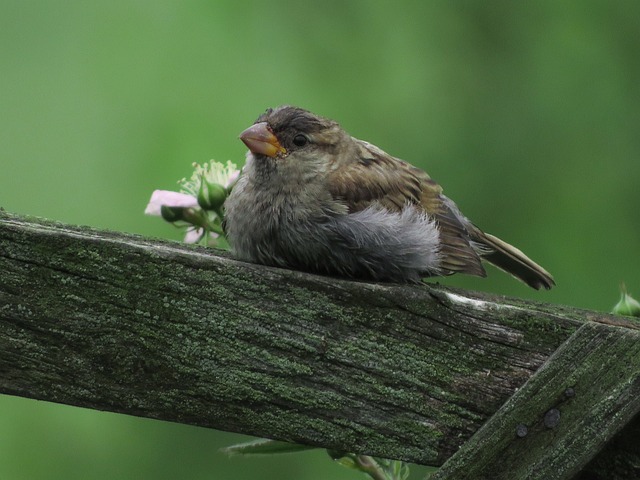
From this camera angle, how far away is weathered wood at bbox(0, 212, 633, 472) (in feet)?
5.49

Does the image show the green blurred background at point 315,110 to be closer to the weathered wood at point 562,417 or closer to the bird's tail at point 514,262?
the bird's tail at point 514,262

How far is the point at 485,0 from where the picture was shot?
399cm

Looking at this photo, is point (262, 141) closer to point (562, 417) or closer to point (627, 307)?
point (627, 307)

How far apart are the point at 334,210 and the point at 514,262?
0.92 metres

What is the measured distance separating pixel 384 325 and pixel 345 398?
133mm

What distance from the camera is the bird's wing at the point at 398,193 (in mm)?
2521

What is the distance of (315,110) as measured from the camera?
4004mm

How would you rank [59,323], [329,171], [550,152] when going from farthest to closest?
[550,152] < [329,171] < [59,323]

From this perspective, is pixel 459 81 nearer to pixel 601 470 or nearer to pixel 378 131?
pixel 378 131

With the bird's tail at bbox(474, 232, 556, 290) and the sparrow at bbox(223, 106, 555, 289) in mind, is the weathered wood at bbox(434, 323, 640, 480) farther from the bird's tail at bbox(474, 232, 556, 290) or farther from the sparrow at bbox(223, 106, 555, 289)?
the bird's tail at bbox(474, 232, 556, 290)

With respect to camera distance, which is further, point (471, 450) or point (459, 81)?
point (459, 81)

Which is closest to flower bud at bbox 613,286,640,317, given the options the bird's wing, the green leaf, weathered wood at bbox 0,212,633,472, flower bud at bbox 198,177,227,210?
weathered wood at bbox 0,212,633,472

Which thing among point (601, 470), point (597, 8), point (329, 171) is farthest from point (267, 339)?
point (597, 8)

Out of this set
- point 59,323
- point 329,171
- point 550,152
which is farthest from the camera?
point 550,152
